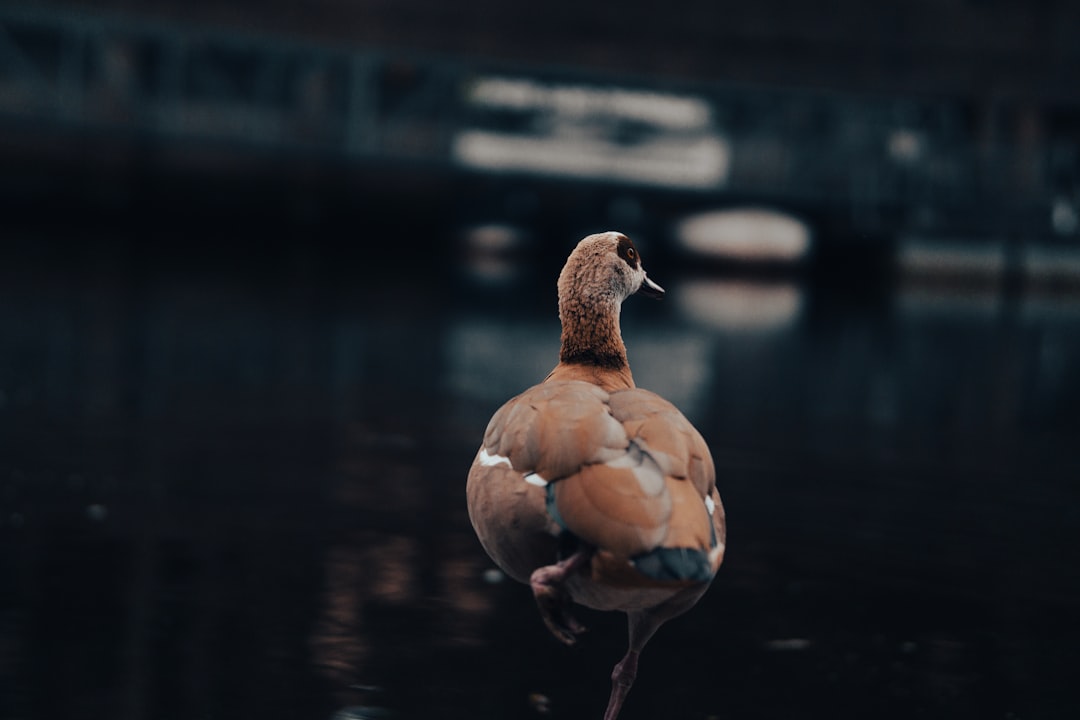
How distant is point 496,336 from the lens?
20.4 m

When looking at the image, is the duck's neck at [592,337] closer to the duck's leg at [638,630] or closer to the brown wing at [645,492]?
the brown wing at [645,492]

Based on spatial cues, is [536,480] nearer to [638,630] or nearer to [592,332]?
[638,630]

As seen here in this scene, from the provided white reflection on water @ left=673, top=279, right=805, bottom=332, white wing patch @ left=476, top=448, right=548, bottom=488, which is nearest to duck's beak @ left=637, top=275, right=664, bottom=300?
white wing patch @ left=476, top=448, right=548, bottom=488

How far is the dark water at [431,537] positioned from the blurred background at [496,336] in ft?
0.11

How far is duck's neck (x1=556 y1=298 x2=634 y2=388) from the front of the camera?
18.6 ft

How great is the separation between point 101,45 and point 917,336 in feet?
83.6

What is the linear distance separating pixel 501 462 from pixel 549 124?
41574mm

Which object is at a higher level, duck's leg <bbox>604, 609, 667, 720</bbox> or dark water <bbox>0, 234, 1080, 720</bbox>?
duck's leg <bbox>604, 609, 667, 720</bbox>

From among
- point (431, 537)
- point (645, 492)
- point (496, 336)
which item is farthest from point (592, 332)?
point (496, 336)

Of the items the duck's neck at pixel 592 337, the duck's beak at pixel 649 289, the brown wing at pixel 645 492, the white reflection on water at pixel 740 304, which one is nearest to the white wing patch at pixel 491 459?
the brown wing at pixel 645 492

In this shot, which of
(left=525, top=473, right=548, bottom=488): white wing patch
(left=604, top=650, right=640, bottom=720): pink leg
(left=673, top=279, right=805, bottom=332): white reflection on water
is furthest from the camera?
(left=673, top=279, right=805, bottom=332): white reflection on water

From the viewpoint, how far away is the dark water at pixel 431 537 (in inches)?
243

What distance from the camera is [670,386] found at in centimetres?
1612

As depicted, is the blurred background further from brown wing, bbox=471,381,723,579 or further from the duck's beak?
the duck's beak
